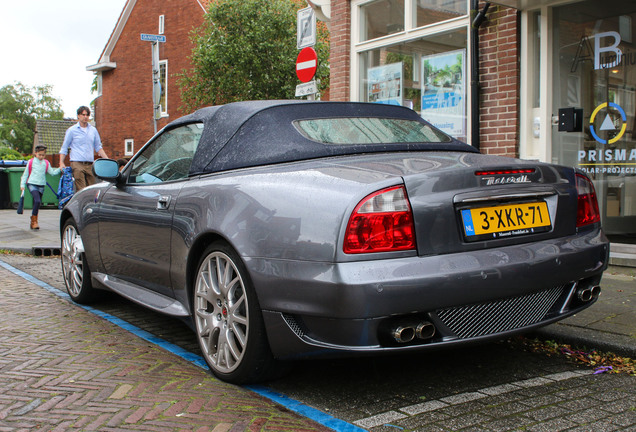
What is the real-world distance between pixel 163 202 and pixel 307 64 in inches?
187

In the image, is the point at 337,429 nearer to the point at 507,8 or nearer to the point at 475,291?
the point at 475,291

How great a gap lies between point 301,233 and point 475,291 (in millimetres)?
787

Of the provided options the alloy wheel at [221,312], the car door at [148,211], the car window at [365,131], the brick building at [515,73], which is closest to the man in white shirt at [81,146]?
the brick building at [515,73]

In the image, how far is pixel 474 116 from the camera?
8375mm

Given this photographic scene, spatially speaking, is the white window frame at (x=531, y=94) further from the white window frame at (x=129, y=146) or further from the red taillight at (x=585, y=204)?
the white window frame at (x=129, y=146)

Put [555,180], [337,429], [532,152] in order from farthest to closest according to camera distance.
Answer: [532,152] → [555,180] → [337,429]

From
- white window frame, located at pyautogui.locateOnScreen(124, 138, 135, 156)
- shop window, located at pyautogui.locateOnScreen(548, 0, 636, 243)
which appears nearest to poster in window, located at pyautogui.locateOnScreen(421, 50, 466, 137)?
shop window, located at pyautogui.locateOnScreen(548, 0, 636, 243)

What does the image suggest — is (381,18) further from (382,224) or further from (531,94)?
(382,224)

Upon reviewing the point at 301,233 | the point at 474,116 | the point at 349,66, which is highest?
the point at 349,66

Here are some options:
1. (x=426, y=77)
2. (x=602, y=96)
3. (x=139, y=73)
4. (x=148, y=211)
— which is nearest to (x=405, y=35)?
(x=426, y=77)

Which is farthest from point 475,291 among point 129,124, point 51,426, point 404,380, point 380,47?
point 129,124

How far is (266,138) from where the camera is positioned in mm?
3789

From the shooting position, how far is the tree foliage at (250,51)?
24031 mm

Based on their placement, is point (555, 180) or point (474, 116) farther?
point (474, 116)
